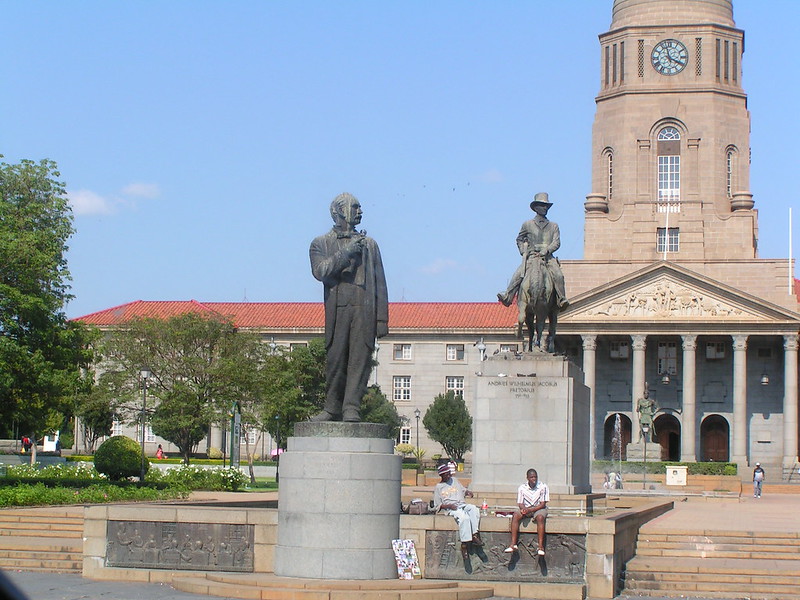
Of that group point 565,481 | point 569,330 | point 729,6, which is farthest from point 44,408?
point 729,6

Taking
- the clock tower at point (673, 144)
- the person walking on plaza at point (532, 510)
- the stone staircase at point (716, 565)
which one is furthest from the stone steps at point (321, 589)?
the clock tower at point (673, 144)

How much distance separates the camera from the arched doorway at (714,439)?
292ft

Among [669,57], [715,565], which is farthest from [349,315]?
[669,57]

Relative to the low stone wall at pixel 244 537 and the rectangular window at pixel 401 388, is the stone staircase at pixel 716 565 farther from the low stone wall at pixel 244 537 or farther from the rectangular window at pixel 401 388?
the rectangular window at pixel 401 388

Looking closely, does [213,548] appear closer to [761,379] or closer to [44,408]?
[44,408]

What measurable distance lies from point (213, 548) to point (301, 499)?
2.15 meters

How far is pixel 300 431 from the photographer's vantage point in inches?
688

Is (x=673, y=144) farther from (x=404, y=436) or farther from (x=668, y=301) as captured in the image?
(x=404, y=436)

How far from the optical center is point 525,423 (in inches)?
1061

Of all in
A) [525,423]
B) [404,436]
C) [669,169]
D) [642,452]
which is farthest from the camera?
[404,436]

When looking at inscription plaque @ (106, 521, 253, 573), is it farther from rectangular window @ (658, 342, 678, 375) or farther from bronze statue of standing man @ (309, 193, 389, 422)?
rectangular window @ (658, 342, 678, 375)

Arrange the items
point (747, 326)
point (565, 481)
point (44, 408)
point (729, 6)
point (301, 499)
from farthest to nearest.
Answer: point (729, 6) → point (747, 326) → point (44, 408) → point (565, 481) → point (301, 499)

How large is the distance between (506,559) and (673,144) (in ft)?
251

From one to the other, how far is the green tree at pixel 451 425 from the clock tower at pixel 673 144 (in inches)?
535
